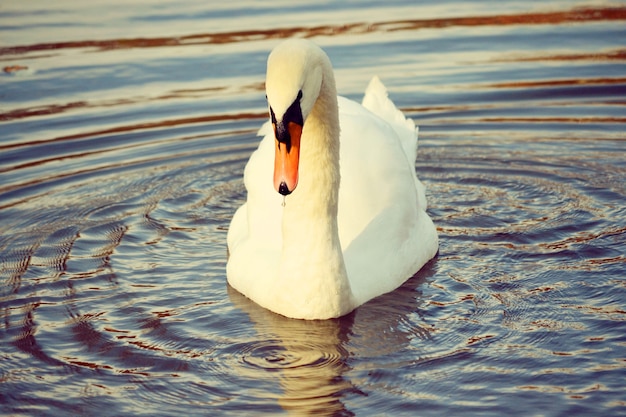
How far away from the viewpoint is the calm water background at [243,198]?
7.37 metres

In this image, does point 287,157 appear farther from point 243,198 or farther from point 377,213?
point 243,198

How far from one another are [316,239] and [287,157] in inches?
49.2

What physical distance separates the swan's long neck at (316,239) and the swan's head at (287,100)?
3.00 ft

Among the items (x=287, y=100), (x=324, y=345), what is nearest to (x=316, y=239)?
(x=324, y=345)

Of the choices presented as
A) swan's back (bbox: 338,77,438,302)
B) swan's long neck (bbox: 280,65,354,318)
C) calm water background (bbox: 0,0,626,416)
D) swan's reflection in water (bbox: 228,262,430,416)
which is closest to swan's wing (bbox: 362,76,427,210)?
calm water background (bbox: 0,0,626,416)

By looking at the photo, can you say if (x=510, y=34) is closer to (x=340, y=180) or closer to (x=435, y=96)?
(x=435, y=96)

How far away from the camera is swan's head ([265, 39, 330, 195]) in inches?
281

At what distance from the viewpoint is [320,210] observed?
8.38 m

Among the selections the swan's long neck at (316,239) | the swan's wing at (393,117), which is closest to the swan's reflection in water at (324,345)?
the swan's long neck at (316,239)

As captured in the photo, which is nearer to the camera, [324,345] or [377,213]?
[324,345]

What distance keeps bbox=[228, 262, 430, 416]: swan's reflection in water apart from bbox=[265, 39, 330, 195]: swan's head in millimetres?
1236

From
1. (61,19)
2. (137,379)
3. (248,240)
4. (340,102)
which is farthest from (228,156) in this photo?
(61,19)

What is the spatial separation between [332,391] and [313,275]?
130 cm

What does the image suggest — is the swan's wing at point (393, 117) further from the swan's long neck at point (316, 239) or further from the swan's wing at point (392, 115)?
the swan's long neck at point (316, 239)
